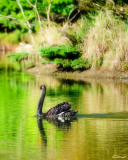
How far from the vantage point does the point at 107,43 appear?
22375 millimetres

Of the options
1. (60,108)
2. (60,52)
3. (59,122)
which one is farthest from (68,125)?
(60,52)

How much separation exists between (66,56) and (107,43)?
2308mm

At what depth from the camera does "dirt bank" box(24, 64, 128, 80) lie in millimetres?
21923

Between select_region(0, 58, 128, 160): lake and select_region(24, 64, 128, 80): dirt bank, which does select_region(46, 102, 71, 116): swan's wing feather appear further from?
select_region(24, 64, 128, 80): dirt bank

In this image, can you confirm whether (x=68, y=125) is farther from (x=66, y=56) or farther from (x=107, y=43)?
(x=66, y=56)

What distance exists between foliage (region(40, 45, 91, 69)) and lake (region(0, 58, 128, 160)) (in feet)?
10.9

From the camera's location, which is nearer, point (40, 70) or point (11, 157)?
point (11, 157)

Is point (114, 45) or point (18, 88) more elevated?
point (114, 45)

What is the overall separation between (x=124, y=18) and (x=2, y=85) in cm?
786

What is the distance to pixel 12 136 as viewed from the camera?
1005cm

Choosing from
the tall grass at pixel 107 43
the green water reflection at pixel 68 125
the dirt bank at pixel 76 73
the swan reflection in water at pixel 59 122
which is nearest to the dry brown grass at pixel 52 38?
the dirt bank at pixel 76 73

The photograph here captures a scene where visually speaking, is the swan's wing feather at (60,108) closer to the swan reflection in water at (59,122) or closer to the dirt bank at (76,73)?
the swan reflection in water at (59,122)

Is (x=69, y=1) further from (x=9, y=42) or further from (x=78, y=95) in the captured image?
(x=78, y=95)

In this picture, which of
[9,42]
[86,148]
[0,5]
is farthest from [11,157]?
[9,42]
